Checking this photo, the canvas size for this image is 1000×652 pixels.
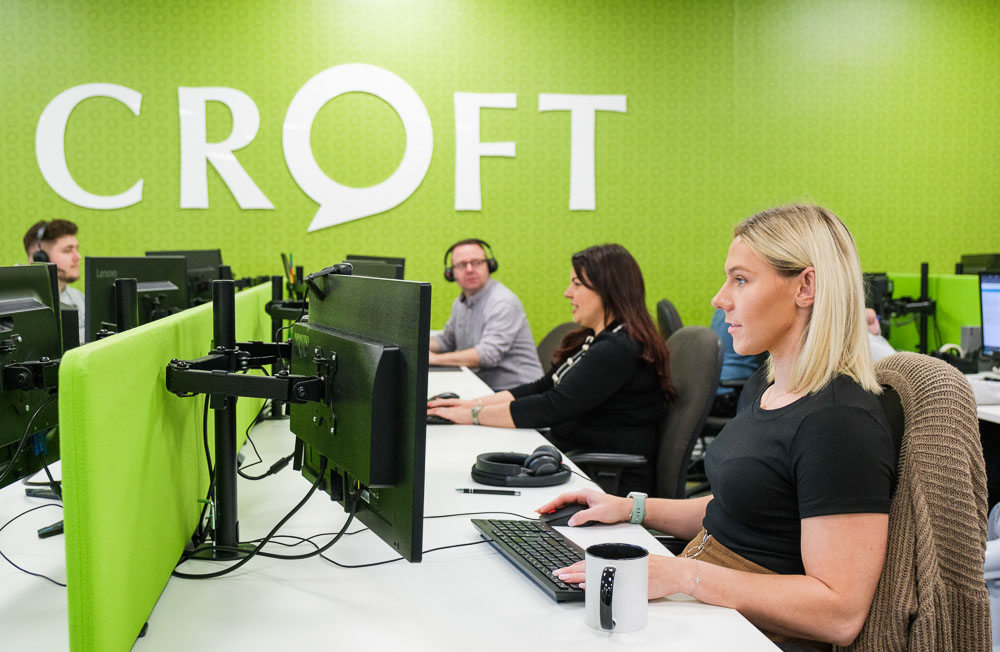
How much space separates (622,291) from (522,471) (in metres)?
0.84

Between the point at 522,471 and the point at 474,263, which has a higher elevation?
the point at 474,263

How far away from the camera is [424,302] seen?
1072mm

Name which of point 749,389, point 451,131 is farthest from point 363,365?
point 451,131

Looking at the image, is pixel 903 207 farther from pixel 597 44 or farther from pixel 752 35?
pixel 597 44

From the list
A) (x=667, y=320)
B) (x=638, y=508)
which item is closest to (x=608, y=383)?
(x=638, y=508)

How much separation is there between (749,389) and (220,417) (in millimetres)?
923

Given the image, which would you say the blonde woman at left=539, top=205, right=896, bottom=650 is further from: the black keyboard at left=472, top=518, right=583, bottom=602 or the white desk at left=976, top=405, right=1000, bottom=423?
the white desk at left=976, top=405, right=1000, bottom=423

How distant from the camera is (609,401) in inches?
100

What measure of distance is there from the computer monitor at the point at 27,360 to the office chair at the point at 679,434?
1.35m

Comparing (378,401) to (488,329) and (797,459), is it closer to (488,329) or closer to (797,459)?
(797,459)

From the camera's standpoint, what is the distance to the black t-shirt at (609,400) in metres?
2.48

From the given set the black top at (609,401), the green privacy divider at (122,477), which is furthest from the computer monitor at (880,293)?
the green privacy divider at (122,477)

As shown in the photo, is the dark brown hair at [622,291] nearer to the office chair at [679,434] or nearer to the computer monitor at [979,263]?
the office chair at [679,434]

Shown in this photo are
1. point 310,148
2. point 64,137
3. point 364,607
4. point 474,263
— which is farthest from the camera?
point 310,148
